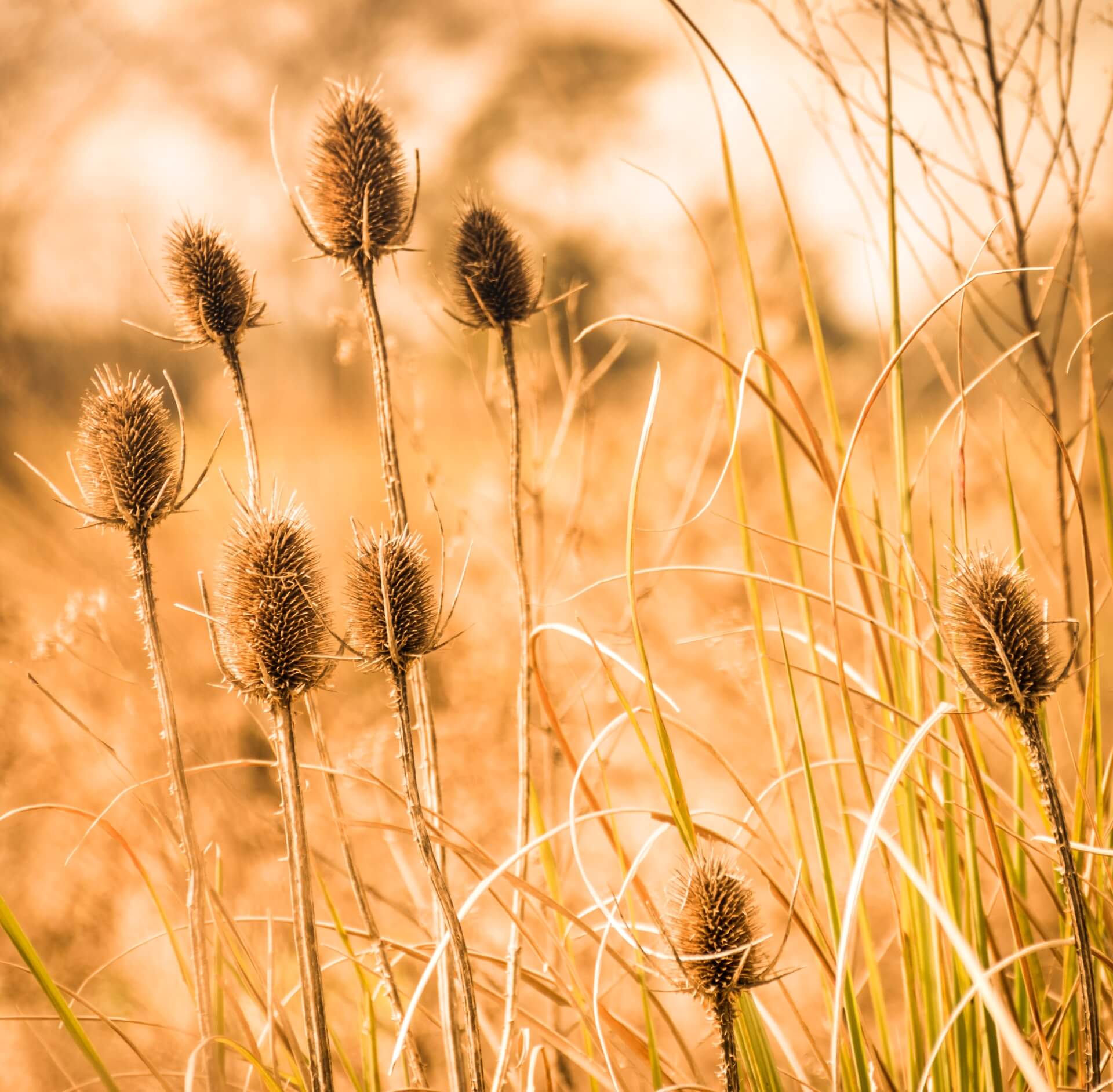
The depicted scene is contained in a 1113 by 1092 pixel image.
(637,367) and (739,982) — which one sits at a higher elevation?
(637,367)

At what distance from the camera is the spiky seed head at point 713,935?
406mm

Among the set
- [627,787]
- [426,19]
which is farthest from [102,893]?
[426,19]

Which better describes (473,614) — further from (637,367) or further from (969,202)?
(969,202)

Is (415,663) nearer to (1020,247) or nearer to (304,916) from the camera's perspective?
(304,916)

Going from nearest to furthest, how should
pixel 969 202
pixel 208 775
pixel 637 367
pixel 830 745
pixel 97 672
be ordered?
pixel 830 745, pixel 208 775, pixel 97 672, pixel 969 202, pixel 637 367

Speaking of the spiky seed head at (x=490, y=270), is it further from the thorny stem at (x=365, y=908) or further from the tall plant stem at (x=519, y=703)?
the thorny stem at (x=365, y=908)

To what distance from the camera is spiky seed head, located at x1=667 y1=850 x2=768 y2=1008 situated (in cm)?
41

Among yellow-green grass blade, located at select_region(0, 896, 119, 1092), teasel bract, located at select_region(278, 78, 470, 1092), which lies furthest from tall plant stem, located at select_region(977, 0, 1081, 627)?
yellow-green grass blade, located at select_region(0, 896, 119, 1092)

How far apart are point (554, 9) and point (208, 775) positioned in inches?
51.4

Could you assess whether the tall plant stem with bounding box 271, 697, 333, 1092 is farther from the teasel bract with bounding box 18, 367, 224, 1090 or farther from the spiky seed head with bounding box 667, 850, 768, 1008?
the spiky seed head with bounding box 667, 850, 768, 1008

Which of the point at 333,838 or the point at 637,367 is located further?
the point at 637,367

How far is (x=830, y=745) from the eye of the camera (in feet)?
2.22

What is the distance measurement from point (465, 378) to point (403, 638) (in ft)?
3.57

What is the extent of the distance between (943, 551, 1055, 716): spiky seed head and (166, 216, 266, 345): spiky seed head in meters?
0.45
